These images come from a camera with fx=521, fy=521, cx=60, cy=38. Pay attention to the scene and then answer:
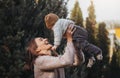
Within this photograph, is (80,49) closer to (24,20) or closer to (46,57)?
(46,57)

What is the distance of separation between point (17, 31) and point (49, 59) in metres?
4.32

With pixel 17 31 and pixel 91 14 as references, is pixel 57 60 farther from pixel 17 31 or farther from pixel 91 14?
pixel 91 14

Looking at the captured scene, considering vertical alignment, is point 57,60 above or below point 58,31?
below

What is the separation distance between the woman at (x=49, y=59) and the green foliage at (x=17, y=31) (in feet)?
Answer: 11.0

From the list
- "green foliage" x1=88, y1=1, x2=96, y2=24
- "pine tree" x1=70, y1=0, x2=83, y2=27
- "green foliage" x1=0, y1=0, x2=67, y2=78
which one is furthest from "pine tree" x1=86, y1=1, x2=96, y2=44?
"green foliage" x1=0, y1=0, x2=67, y2=78

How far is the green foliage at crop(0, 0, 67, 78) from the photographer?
8484 mm

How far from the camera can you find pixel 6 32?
8.68 meters

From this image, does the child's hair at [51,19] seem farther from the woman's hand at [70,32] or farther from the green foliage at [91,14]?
the green foliage at [91,14]

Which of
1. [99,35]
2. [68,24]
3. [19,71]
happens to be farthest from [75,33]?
[99,35]

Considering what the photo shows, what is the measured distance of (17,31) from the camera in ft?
28.7

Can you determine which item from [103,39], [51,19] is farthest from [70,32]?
[103,39]

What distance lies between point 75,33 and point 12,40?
158 inches

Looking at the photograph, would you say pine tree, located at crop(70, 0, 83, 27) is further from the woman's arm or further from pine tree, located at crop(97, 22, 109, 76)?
the woman's arm

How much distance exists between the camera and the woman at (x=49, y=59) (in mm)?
4359
